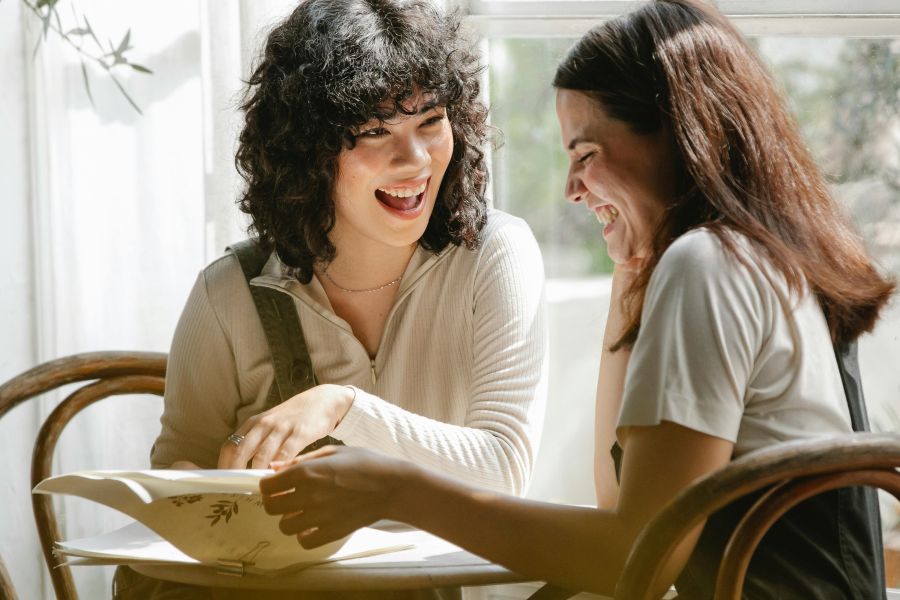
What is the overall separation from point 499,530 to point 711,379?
250 millimetres

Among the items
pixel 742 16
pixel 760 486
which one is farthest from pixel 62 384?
pixel 742 16

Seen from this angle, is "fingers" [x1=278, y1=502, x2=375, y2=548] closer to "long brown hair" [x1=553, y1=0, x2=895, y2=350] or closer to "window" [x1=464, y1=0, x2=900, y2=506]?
"long brown hair" [x1=553, y1=0, x2=895, y2=350]

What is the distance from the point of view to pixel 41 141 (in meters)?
2.18

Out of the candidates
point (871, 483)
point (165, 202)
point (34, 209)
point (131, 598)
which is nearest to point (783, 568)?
point (871, 483)

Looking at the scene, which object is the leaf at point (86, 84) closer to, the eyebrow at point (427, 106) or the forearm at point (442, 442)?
the eyebrow at point (427, 106)

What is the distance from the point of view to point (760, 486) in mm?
894

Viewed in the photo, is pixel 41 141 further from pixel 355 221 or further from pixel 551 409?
pixel 551 409

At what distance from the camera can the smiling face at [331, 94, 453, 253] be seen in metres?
1.59

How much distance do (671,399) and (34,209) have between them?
5.38ft

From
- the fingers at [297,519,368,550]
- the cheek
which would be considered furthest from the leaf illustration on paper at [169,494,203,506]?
the cheek

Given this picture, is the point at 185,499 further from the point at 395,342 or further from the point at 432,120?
the point at 432,120

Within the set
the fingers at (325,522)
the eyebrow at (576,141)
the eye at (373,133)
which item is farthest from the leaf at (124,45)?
the fingers at (325,522)

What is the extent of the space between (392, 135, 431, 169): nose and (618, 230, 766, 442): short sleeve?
0.64 metres

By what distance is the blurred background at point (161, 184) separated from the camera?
2.06 m
